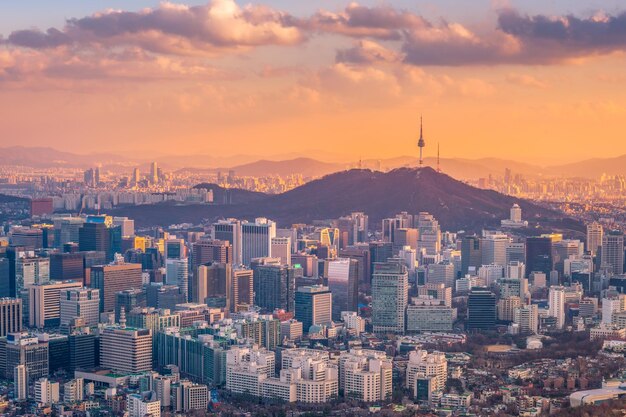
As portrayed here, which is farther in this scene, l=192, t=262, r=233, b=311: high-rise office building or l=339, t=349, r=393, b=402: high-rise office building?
l=192, t=262, r=233, b=311: high-rise office building

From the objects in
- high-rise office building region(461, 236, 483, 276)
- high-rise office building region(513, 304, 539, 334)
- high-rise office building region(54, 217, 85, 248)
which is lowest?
high-rise office building region(513, 304, 539, 334)

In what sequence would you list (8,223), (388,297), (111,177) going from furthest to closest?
(111,177)
(8,223)
(388,297)

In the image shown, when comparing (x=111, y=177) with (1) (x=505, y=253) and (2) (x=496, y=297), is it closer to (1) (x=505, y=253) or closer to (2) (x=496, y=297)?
(1) (x=505, y=253)

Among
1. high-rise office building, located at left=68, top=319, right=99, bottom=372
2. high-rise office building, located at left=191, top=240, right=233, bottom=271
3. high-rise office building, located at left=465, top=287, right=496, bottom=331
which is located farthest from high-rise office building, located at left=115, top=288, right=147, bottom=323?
high-rise office building, located at left=465, top=287, right=496, bottom=331

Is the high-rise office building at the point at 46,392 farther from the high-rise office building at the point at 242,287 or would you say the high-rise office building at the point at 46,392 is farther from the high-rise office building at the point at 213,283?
the high-rise office building at the point at 242,287

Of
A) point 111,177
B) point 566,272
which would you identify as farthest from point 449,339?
point 111,177

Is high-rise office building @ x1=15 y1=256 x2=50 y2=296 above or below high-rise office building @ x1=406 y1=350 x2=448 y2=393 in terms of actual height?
above

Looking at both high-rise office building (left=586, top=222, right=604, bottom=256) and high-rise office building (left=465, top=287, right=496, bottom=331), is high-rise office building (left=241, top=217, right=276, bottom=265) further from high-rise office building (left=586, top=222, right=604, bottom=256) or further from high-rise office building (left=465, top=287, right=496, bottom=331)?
high-rise office building (left=465, top=287, right=496, bottom=331)

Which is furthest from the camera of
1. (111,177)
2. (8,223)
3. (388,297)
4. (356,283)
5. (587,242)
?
(111,177)

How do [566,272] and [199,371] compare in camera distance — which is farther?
[566,272]
